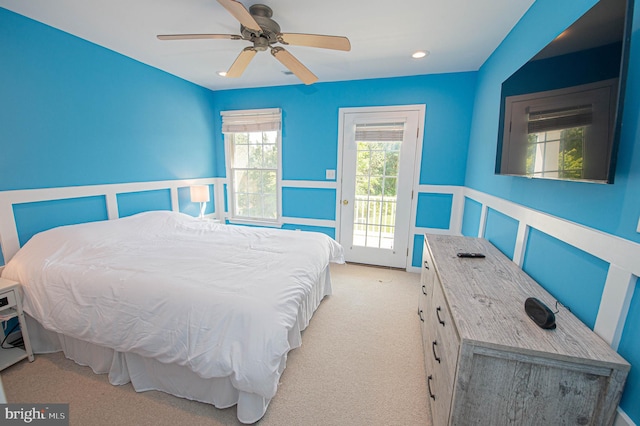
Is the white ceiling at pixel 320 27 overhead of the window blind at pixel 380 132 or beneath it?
overhead

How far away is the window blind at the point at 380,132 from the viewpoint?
3379 millimetres

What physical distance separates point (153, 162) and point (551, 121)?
3716mm

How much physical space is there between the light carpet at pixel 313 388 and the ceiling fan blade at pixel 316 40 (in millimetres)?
2285

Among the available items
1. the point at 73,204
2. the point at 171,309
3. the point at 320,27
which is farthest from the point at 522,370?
the point at 73,204

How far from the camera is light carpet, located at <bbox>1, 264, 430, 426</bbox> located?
1.49 metres

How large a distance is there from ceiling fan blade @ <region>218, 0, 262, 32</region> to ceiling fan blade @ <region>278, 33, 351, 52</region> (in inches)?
7.7

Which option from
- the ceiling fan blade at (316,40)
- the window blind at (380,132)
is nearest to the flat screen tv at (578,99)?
the ceiling fan blade at (316,40)

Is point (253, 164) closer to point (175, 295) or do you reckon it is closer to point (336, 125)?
point (336, 125)

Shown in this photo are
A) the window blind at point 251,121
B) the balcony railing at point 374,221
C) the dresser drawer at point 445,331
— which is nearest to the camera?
the dresser drawer at point 445,331

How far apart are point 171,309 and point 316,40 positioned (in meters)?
1.96

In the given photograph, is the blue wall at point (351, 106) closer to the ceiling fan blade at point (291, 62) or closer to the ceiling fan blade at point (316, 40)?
the ceiling fan blade at point (291, 62)

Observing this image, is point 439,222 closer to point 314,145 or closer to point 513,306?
point 314,145

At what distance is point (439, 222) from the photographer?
11.3ft

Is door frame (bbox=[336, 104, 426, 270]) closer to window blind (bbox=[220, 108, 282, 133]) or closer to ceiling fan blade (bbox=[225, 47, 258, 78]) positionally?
window blind (bbox=[220, 108, 282, 133])
